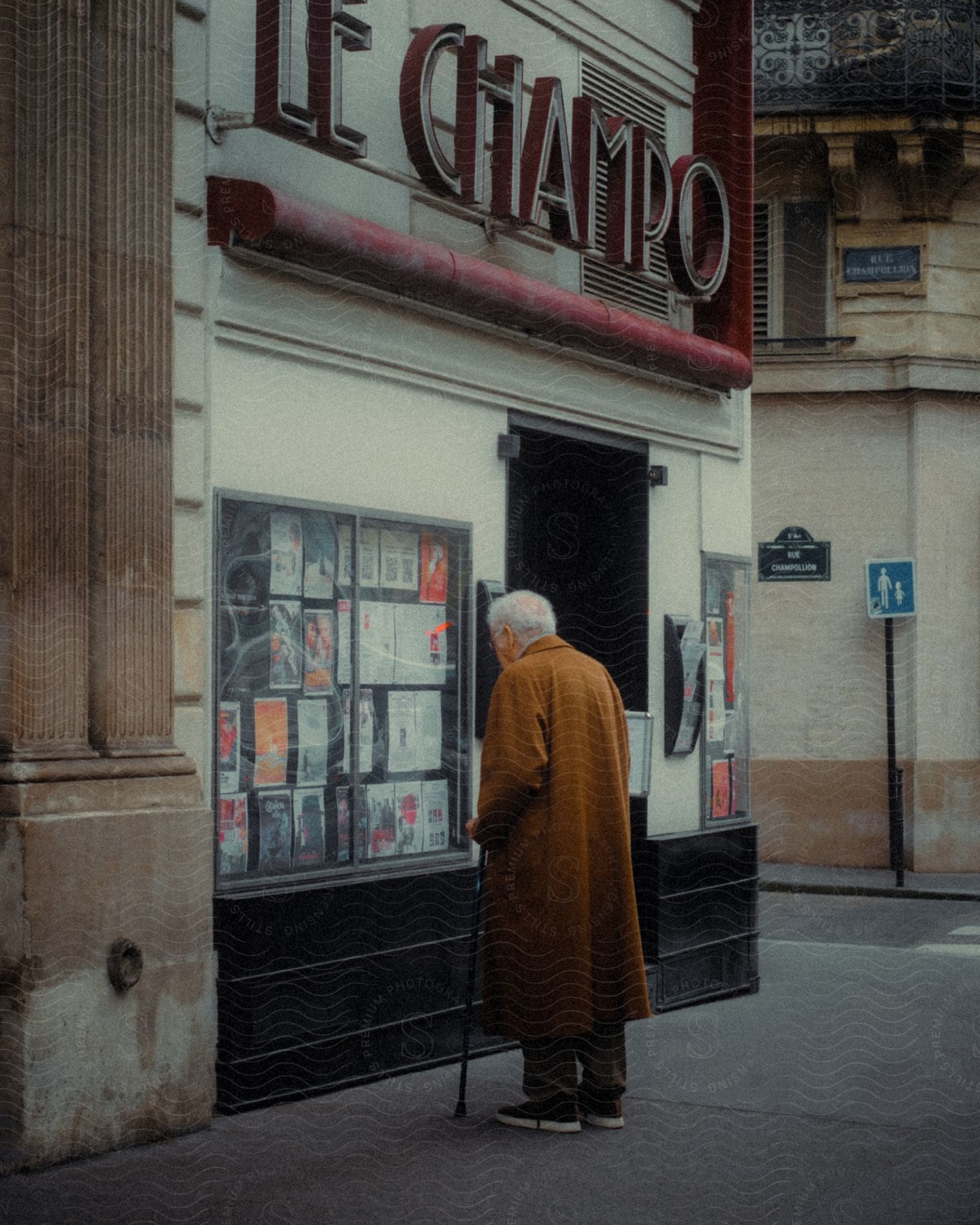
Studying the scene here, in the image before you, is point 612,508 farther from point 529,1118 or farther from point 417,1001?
point 529,1118

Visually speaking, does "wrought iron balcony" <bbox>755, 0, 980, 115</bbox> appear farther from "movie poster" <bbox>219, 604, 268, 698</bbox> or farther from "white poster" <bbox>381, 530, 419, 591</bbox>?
"movie poster" <bbox>219, 604, 268, 698</bbox>

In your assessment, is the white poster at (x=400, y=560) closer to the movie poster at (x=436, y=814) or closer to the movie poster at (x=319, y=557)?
the movie poster at (x=319, y=557)

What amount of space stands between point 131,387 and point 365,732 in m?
2.03

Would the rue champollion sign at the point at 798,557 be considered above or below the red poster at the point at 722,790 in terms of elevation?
above

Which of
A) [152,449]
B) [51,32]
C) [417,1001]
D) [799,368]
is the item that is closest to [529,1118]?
[417,1001]

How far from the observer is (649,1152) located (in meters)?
6.16

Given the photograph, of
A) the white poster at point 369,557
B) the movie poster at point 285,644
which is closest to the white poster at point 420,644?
the white poster at point 369,557

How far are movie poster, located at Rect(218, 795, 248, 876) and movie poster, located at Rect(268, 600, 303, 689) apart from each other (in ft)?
1.63

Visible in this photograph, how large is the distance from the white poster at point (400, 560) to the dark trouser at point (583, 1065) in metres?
2.28

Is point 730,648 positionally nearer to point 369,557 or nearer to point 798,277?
point 369,557

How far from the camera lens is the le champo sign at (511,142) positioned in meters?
7.26

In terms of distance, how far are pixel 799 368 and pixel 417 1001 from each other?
451 inches

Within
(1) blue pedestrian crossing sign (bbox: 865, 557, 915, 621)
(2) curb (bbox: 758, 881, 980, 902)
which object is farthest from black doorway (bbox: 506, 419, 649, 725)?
(1) blue pedestrian crossing sign (bbox: 865, 557, 915, 621)

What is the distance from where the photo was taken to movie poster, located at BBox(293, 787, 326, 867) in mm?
7320
